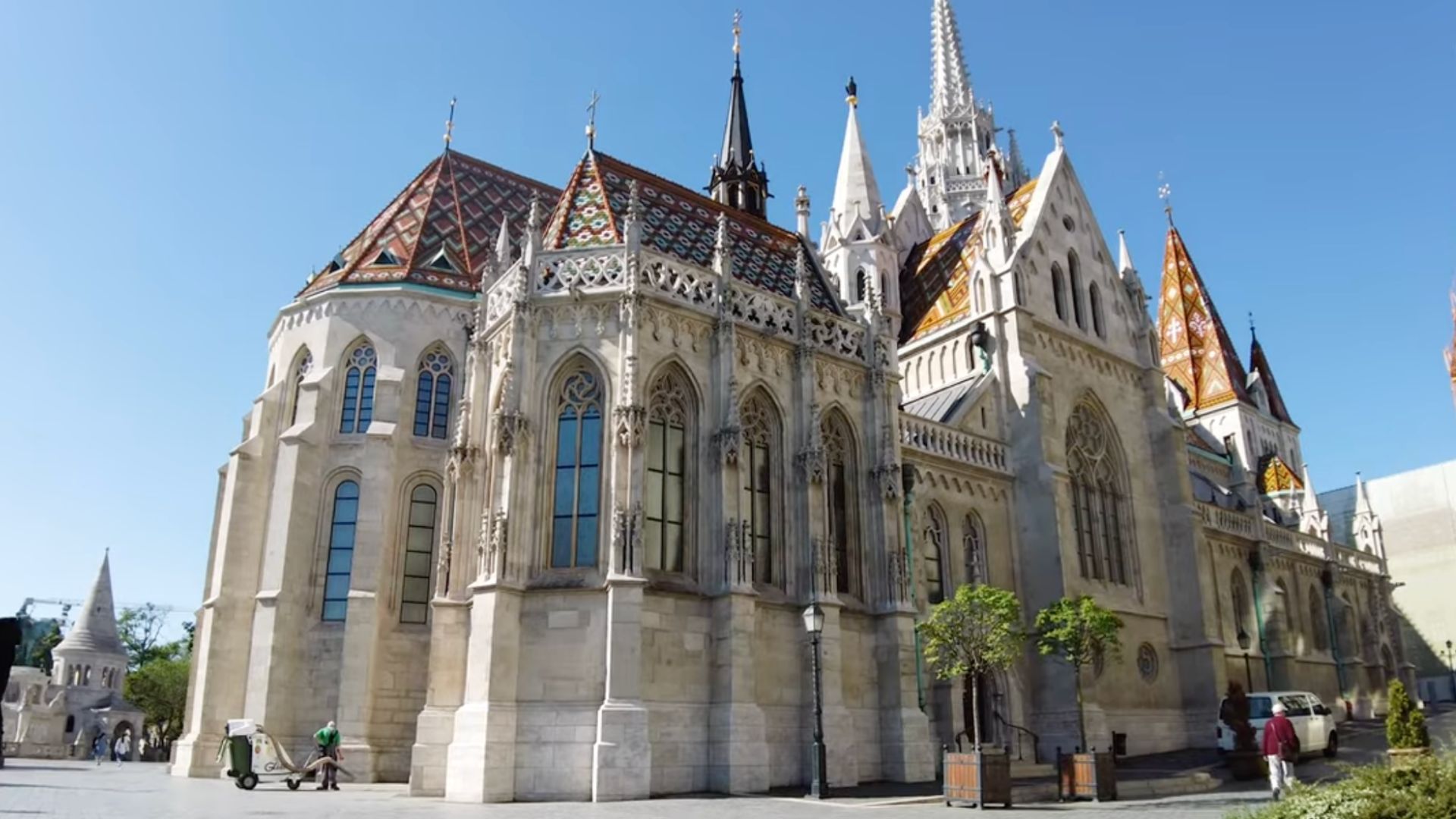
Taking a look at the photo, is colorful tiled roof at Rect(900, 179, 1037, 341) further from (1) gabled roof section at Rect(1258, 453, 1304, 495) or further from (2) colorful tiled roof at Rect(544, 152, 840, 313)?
(1) gabled roof section at Rect(1258, 453, 1304, 495)

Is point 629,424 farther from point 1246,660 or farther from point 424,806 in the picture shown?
point 1246,660

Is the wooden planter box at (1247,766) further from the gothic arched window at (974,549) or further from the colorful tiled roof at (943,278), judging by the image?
the colorful tiled roof at (943,278)

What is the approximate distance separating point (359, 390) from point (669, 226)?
354 inches

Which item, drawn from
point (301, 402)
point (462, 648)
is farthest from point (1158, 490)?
point (301, 402)

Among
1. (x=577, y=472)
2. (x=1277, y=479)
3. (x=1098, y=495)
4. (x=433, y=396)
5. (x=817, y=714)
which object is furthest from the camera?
(x=1277, y=479)

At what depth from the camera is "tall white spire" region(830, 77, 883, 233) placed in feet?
115

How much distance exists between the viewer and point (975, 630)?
18.9 m

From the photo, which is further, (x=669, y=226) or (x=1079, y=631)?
(x=669, y=226)

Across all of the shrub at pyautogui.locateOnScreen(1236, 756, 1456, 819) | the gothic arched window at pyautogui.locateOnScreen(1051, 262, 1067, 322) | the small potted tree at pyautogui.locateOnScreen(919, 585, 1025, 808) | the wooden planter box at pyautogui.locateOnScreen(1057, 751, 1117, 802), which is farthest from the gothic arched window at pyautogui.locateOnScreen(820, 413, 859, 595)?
the shrub at pyautogui.locateOnScreen(1236, 756, 1456, 819)

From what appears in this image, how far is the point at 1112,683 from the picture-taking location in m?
27.5

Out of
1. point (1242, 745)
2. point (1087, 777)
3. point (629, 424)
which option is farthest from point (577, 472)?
point (1242, 745)

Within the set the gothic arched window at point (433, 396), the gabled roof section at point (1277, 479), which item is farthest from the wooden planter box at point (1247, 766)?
the gabled roof section at point (1277, 479)

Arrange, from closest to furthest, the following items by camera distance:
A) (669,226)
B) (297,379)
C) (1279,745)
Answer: (1279,745), (669,226), (297,379)

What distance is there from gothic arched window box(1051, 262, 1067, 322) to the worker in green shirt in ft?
72.9
